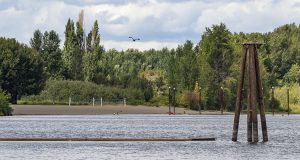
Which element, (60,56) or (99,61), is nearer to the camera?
(99,61)

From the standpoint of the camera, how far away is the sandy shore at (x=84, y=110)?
16662 cm

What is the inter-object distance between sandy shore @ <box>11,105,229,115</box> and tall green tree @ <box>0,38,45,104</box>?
4094 mm

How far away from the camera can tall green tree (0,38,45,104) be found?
557 feet

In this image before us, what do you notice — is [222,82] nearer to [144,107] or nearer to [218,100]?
[218,100]

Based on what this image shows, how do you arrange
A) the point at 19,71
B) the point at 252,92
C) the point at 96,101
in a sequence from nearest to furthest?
1. the point at 252,92
2. the point at 19,71
3. the point at 96,101

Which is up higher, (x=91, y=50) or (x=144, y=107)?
(x=91, y=50)

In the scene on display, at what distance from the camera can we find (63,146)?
7325 centimetres

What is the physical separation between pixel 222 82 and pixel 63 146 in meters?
124

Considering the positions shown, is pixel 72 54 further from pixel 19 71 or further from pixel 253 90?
pixel 253 90

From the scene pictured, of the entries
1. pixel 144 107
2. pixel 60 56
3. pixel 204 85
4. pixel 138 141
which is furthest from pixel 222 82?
pixel 138 141

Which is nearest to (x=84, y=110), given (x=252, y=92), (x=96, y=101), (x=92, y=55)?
(x=96, y=101)

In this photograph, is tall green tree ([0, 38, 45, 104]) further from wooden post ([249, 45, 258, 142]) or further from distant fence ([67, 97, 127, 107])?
wooden post ([249, 45, 258, 142])

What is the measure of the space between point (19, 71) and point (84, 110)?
1765 cm

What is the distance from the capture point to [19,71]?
171 metres
